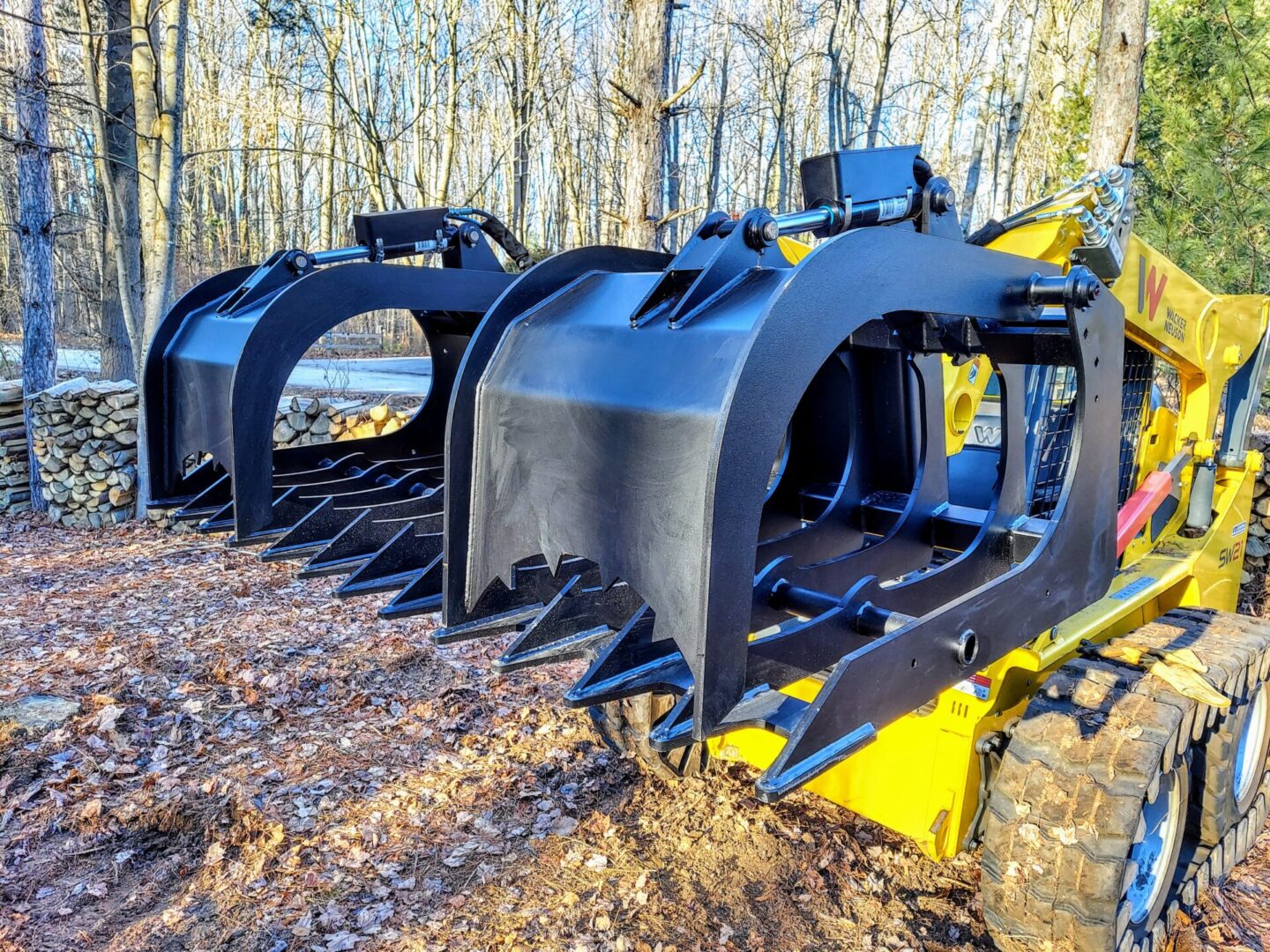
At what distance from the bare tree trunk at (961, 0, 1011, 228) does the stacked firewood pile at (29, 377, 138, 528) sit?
15.1m

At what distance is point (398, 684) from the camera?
473cm

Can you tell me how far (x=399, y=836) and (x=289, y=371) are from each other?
177 cm

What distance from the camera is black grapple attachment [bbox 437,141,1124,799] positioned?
159 centimetres

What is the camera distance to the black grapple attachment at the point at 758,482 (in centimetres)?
159

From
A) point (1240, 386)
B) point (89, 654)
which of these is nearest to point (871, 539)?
point (1240, 386)

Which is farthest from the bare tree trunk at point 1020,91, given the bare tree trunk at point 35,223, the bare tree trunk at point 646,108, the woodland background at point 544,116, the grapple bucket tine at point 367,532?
the grapple bucket tine at point 367,532

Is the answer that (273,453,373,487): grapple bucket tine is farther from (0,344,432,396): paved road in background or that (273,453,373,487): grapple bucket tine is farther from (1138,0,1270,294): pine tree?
(1138,0,1270,294): pine tree

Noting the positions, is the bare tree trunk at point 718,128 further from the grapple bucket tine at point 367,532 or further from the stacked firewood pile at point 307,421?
the grapple bucket tine at point 367,532

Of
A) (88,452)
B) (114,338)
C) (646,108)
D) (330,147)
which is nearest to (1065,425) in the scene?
(646,108)

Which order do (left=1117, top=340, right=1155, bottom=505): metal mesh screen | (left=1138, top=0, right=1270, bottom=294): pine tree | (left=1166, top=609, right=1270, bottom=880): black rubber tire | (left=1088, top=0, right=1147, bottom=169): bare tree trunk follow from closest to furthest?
(left=1166, top=609, right=1270, bottom=880): black rubber tire, (left=1117, top=340, right=1155, bottom=505): metal mesh screen, (left=1138, top=0, right=1270, bottom=294): pine tree, (left=1088, top=0, right=1147, bottom=169): bare tree trunk

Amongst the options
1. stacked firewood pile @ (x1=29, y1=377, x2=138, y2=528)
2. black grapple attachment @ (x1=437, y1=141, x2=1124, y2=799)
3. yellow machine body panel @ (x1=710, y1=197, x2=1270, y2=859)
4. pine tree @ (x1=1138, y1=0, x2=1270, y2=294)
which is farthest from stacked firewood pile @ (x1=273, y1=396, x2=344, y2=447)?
pine tree @ (x1=1138, y1=0, x2=1270, y2=294)

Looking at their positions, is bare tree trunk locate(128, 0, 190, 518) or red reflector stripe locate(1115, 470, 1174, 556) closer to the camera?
red reflector stripe locate(1115, 470, 1174, 556)

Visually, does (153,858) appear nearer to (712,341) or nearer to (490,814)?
(490,814)

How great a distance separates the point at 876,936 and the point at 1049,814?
803 mm
